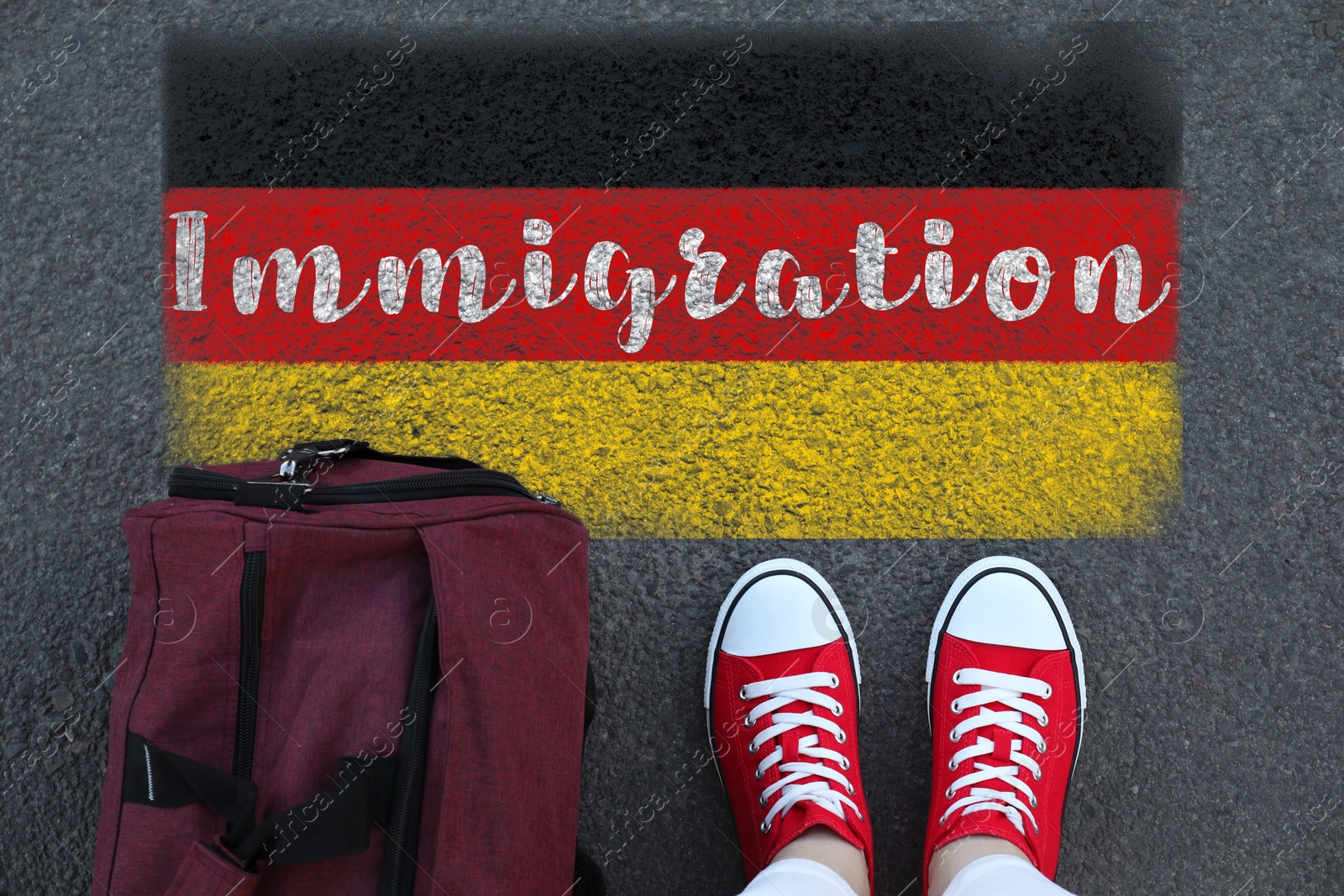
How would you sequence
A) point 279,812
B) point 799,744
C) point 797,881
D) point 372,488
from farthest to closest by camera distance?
point 799,744
point 797,881
point 372,488
point 279,812

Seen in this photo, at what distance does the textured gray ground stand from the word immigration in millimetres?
182

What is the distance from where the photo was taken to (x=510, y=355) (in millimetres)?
1831

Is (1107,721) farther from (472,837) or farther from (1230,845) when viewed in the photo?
(472,837)

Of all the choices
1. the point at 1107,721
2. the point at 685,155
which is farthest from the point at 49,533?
the point at 1107,721

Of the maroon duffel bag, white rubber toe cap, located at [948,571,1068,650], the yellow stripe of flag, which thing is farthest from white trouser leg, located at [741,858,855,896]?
the yellow stripe of flag

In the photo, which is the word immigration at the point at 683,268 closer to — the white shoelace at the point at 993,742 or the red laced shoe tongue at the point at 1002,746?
the white shoelace at the point at 993,742

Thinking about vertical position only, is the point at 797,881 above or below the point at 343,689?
below

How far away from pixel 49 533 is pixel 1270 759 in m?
2.84

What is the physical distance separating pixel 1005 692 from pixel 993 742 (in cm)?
12

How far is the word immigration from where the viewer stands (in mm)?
1834

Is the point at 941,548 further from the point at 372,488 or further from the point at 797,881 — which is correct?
the point at 372,488

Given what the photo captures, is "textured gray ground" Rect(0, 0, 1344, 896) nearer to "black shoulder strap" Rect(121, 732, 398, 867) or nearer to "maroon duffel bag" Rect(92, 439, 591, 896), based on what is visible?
"maroon duffel bag" Rect(92, 439, 591, 896)

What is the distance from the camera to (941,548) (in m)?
1.82

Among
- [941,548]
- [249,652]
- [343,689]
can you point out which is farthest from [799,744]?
[249,652]
